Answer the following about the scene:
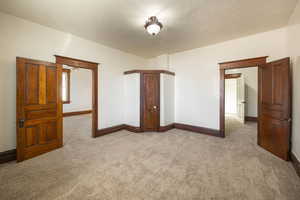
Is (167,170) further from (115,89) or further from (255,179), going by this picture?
(115,89)

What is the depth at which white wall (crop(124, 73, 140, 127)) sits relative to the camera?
4402 millimetres

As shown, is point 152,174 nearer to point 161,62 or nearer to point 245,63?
point 245,63

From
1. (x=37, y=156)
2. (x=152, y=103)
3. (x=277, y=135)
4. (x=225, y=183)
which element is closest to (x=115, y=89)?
(x=152, y=103)

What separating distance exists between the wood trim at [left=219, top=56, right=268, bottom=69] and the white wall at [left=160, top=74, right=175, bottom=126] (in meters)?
1.71

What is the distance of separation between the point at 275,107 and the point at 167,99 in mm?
2784

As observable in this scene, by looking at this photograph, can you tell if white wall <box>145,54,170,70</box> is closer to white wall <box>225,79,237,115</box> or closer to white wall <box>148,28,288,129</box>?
white wall <box>148,28,288,129</box>

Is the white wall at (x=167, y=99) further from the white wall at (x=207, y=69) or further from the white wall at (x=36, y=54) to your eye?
the white wall at (x=36, y=54)

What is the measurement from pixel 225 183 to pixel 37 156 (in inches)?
140

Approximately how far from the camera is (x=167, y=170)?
7.13 feet

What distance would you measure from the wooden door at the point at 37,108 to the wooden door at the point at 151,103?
2417 millimetres

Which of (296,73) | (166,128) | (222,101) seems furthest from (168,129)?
(296,73)

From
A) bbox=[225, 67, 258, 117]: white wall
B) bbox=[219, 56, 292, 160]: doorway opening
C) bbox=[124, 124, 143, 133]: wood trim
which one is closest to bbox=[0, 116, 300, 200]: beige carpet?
bbox=[219, 56, 292, 160]: doorway opening

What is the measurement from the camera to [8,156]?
2428mm

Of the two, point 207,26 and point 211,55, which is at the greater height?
point 207,26
